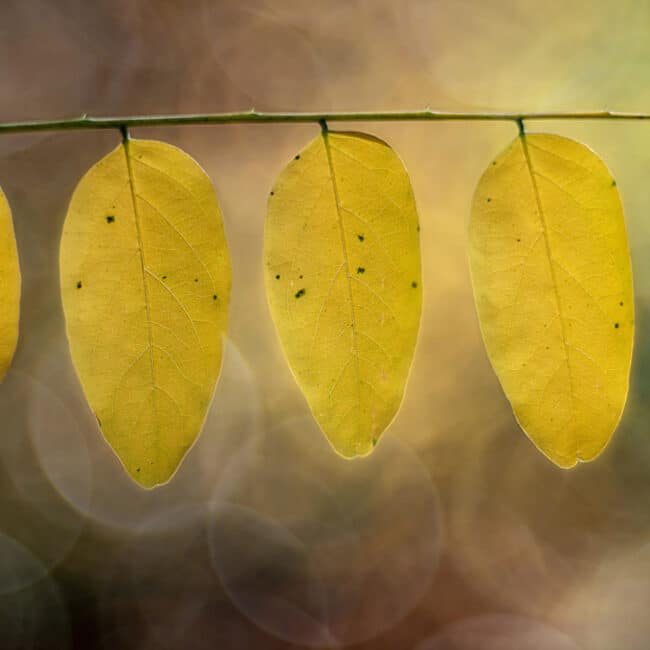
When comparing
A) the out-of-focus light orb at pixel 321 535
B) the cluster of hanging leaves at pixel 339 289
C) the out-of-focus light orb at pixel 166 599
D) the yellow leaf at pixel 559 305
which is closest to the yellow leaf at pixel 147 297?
the cluster of hanging leaves at pixel 339 289

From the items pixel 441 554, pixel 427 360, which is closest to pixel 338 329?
pixel 427 360

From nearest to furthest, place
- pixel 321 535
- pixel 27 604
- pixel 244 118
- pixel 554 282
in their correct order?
pixel 244 118, pixel 554 282, pixel 27 604, pixel 321 535

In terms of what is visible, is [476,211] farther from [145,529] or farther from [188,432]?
[145,529]

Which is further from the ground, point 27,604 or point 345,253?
point 345,253

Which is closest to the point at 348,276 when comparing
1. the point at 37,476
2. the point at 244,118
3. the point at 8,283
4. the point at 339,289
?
the point at 339,289

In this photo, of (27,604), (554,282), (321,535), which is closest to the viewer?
(554,282)

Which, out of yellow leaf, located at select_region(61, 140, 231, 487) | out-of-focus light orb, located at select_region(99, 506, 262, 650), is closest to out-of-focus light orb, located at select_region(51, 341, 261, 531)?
out-of-focus light orb, located at select_region(99, 506, 262, 650)

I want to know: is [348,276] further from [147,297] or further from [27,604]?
[27,604]

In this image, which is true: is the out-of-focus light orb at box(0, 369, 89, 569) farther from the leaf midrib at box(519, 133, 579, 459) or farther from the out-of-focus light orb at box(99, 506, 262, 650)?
the leaf midrib at box(519, 133, 579, 459)

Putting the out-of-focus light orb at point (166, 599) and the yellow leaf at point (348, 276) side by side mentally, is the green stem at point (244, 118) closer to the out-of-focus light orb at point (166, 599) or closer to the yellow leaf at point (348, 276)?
the yellow leaf at point (348, 276)
